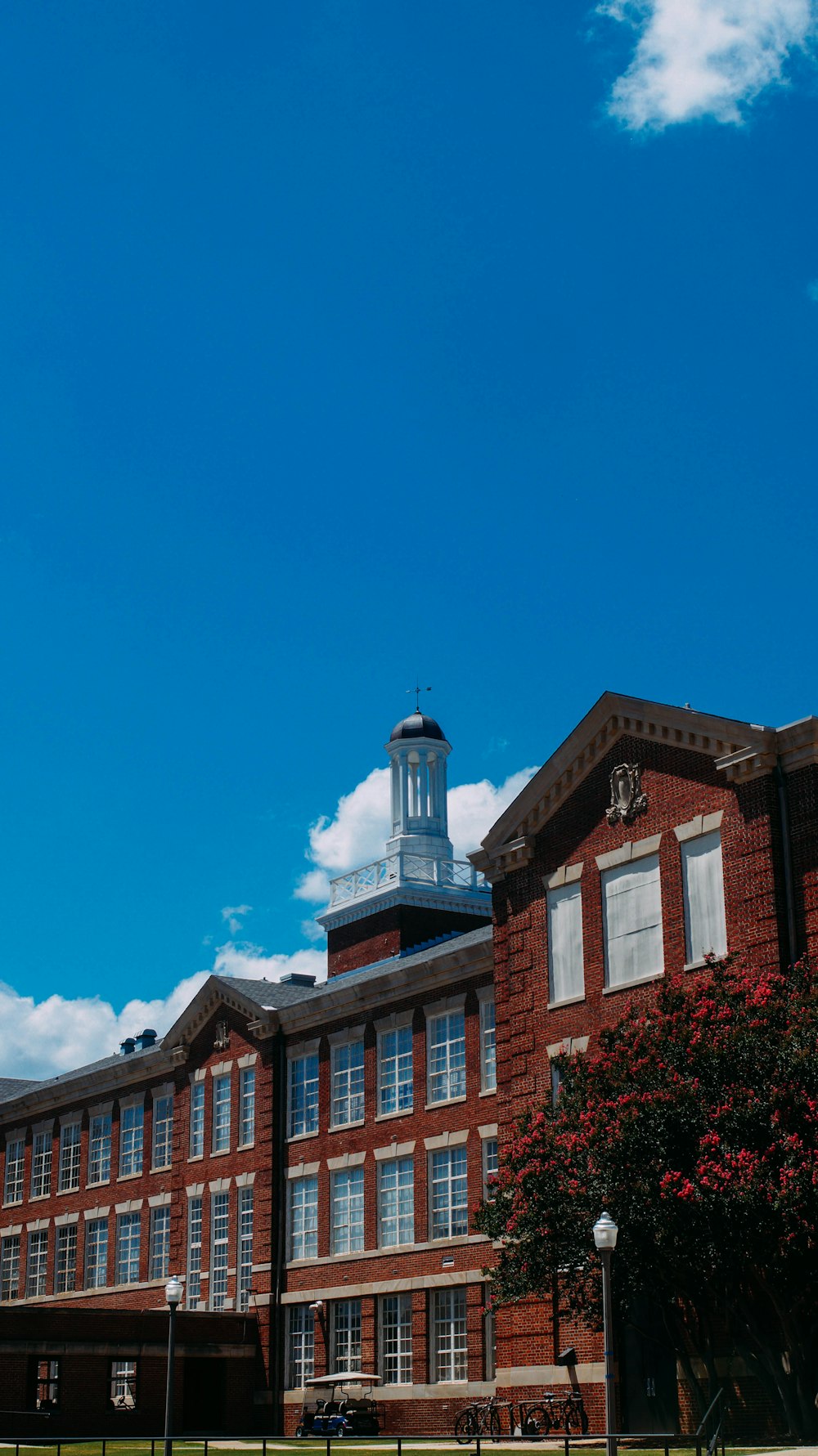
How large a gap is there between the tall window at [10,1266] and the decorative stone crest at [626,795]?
1497 inches

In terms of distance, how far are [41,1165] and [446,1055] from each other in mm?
25547

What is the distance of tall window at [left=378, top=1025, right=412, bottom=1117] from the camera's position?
152 ft

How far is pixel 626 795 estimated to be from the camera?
36.5 m

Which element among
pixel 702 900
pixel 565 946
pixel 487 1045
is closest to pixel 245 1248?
pixel 487 1045

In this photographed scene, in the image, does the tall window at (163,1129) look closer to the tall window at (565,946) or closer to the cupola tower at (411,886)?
the cupola tower at (411,886)

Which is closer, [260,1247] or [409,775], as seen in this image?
[260,1247]

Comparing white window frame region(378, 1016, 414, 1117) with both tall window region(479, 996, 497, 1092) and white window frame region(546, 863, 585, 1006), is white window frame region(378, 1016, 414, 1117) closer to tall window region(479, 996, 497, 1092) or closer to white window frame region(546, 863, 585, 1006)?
tall window region(479, 996, 497, 1092)

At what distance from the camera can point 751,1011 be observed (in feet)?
97.3

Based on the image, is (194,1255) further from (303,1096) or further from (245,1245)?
(303,1096)

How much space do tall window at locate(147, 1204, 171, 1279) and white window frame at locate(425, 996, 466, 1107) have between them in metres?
14.6

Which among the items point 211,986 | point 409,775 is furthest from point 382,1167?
point 409,775

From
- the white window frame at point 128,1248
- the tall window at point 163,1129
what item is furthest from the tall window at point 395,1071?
the white window frame at point 128,1248

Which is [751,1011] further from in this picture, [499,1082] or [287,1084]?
[287,1084]

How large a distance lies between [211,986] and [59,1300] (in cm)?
1445
